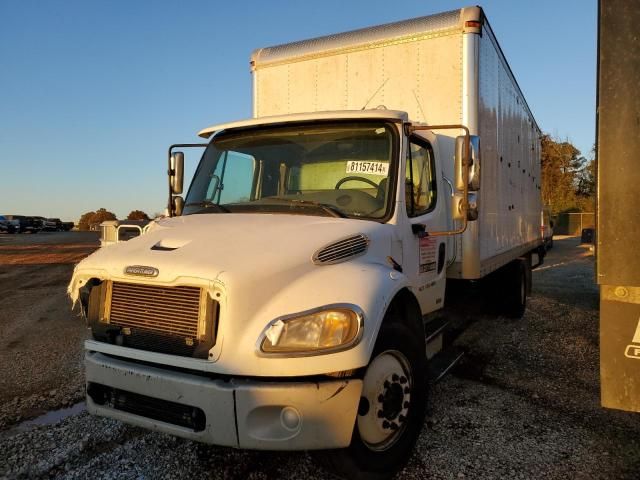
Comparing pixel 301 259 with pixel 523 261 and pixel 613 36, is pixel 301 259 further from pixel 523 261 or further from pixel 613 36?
pixel 523 261

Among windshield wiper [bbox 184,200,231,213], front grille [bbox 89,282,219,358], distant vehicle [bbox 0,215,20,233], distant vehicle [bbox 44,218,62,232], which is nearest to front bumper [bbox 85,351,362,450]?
front grille [bbox 89,282,219,358]

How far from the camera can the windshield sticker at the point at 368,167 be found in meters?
3.67

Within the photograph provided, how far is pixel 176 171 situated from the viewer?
4.59 m

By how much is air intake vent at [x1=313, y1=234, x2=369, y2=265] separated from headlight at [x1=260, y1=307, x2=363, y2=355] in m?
0.42

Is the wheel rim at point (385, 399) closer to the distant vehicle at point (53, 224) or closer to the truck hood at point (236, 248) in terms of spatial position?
the truck hood at point (236, 248)

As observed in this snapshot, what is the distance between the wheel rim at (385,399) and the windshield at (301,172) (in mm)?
1057

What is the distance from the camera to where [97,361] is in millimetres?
2906

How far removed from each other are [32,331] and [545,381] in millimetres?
6710

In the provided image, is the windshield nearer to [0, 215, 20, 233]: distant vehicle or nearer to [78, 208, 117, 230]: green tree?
[0, 215, 20, 233]: distant vehicle

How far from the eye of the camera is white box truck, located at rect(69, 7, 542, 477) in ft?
8.21

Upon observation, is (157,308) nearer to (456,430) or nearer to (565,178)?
(456,430)

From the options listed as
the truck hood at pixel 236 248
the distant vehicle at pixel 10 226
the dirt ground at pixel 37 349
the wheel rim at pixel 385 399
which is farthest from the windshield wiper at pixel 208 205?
the distant vehicle at pixel 10 226

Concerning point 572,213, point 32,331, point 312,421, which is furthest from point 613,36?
point 572,213

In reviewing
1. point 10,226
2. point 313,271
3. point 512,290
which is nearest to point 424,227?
point 313,271
